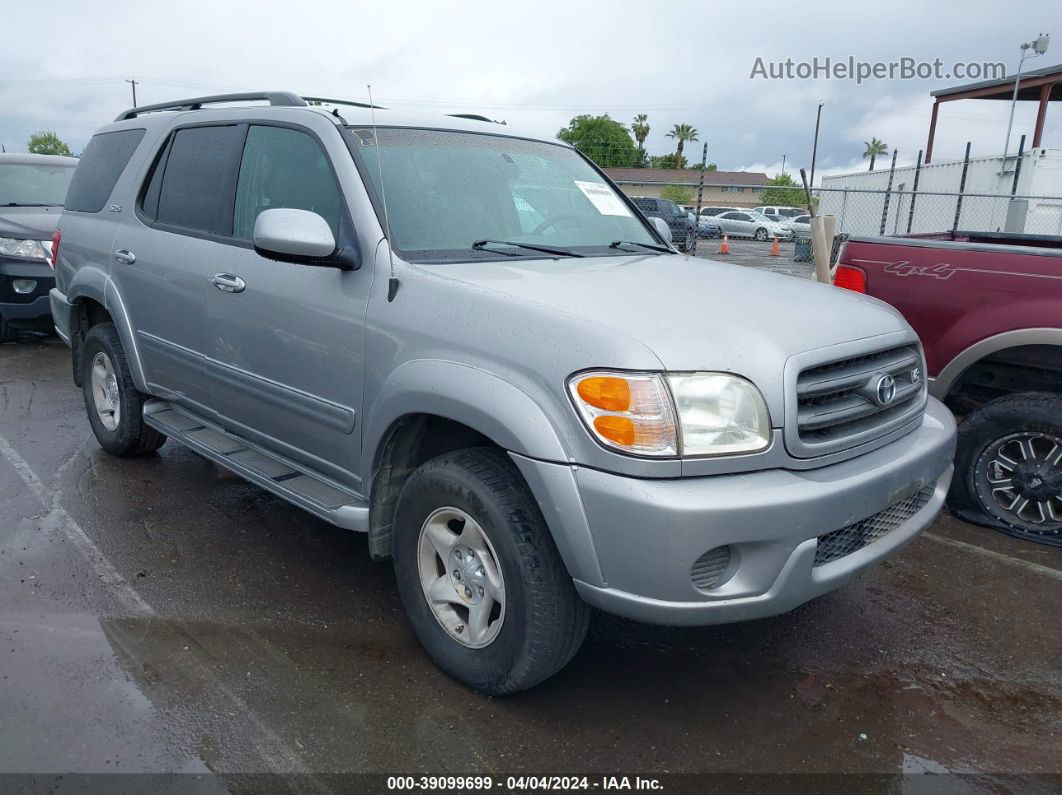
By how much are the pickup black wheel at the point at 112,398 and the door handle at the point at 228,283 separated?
137 cm

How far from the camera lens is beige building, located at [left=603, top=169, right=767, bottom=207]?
57.5m

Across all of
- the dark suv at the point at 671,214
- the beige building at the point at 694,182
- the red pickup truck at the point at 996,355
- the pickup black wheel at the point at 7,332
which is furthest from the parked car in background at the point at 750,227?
the red pickup truck at the point at 996,355

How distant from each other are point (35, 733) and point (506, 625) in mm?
1512

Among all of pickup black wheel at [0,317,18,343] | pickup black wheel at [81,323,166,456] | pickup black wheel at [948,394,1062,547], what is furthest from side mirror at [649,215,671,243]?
pickup black wheel at [0,317,18,343]

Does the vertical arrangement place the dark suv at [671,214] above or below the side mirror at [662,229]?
below

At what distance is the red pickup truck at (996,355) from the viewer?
13.4ft

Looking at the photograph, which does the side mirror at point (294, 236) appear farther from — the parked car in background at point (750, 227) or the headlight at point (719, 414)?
the parked car in background at point (750, 227)

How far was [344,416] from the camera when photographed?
3.12m

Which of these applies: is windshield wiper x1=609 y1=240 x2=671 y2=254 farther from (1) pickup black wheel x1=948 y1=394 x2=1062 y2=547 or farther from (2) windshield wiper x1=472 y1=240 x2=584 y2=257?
(1) pickup black wheel x1=948 y1=394 x2=1062 y2=547

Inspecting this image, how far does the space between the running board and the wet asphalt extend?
0.48 meters

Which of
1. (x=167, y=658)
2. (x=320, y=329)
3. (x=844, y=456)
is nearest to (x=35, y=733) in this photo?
(x=167, y=658)

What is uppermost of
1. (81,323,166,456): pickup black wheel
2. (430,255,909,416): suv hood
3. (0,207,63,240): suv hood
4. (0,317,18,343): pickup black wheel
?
(430,255,909,416): suv hood

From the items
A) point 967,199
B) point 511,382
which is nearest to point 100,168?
point 511,382

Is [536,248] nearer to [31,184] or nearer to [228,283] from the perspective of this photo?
[228,283]
